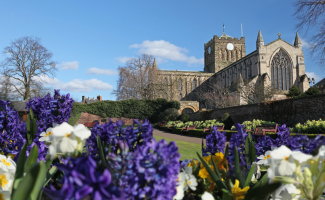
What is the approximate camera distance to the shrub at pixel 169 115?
28.2 meters

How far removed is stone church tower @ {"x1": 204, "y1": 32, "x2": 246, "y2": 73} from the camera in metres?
54.0

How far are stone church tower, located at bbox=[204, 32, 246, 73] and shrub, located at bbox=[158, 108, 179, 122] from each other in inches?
1127

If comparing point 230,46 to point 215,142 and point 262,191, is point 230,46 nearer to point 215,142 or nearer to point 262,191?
point 215,142

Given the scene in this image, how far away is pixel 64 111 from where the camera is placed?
2.95m

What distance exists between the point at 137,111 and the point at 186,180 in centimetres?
2986

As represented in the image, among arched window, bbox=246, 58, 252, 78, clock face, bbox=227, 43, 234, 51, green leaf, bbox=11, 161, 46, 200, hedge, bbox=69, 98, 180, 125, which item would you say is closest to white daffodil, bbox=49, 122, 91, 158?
green leaf, bbox=11, 161, 46, 200

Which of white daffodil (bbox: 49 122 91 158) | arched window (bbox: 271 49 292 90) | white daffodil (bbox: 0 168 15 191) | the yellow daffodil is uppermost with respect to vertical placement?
arched window (bbox: 271 49 292 90)

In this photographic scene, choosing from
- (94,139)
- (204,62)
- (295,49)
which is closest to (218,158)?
(94,139)

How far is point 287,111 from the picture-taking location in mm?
14555

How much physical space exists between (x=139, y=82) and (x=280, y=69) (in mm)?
21355

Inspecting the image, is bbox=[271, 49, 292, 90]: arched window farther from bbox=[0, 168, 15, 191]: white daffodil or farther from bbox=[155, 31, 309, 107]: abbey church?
bbox=[0, 168, 15, 191]: white daffodil

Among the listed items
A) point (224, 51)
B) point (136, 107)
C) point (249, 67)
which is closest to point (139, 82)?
point (136, 107)

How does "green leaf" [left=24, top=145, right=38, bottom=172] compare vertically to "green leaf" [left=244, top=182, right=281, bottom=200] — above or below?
above

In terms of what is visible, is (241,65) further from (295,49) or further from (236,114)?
(236,114)
